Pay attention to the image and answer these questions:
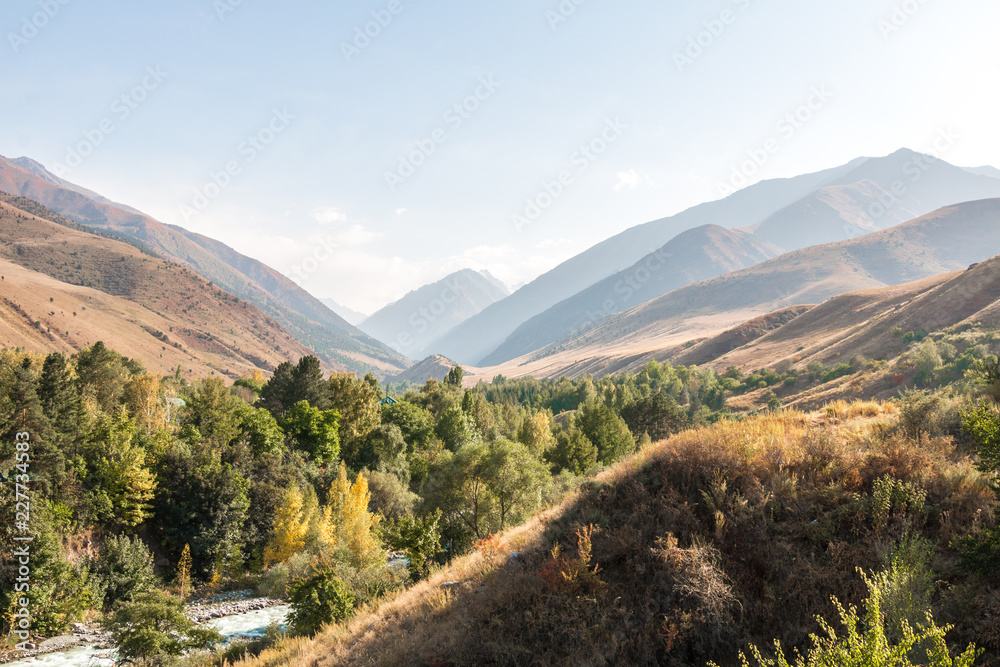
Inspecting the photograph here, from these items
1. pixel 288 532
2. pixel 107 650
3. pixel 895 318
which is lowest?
pixel 107 650

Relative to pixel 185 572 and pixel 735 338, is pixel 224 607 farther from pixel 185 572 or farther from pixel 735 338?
pixel 735 338

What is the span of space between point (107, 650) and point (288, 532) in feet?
43.8

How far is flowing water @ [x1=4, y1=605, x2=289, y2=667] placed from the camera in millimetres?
23516

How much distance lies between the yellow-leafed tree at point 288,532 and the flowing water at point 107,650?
688 cm

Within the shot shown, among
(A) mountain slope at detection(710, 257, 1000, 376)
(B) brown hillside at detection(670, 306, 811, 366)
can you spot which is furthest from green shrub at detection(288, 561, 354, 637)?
(B) brown hillside at detection(670, 306, 811, 366)

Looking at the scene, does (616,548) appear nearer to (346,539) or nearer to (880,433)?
(880,433)

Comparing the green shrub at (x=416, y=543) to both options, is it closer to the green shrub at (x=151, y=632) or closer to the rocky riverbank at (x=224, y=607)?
the green shrub at (x=151, y=632)

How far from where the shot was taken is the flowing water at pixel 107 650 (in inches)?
926

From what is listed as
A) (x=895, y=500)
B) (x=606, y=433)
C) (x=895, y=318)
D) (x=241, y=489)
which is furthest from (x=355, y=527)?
(x=895, y=318)

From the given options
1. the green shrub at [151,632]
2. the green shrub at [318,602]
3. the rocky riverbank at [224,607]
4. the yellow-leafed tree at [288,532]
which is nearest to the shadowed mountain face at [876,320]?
the yellow-leafed tree at [288,532]

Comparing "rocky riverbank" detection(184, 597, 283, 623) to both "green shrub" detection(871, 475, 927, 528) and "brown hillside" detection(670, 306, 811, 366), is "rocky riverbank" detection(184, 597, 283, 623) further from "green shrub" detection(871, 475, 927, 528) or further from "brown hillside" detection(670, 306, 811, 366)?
"brown hillside" detection(670, 306, 811, 366)

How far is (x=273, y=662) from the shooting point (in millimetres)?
13102

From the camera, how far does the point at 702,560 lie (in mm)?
9594

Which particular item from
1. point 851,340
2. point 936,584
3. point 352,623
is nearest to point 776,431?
point 936,584
